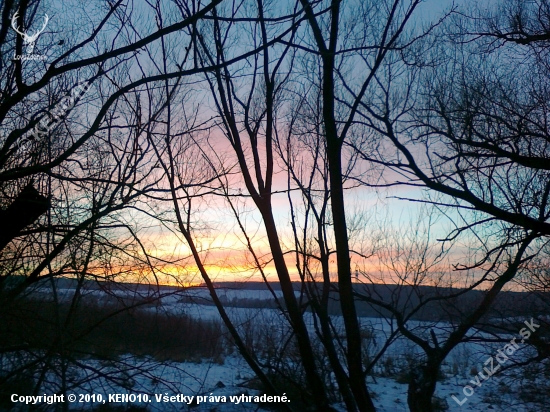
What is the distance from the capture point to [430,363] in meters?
6.11

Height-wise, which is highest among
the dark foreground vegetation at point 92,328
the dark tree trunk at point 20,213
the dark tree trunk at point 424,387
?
the dark tree trunk at point 20,213

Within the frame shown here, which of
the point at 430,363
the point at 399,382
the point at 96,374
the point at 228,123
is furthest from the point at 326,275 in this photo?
the point at 399,382

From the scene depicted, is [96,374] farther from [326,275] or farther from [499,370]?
[499,370]

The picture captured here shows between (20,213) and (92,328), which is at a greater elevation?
(20,213)

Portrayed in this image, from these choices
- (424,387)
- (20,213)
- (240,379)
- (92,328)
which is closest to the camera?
(20,213)

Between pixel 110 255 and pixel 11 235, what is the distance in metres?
0.88

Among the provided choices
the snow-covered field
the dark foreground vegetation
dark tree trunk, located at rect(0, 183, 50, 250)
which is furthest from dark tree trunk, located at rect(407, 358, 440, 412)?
dark tree trunk, located at rect(0, 183, 50, 250)

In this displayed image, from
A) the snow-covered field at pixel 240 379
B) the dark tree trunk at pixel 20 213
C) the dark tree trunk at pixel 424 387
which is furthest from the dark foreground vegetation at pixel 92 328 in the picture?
the dark tree trunk at pixel 424 387

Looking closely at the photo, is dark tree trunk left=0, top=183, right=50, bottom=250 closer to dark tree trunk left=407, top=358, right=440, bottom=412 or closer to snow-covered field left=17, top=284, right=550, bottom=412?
snow-covered field left=17, top=284, right=550, bottom=412

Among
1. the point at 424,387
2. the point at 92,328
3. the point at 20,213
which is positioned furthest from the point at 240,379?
the point at 20,213

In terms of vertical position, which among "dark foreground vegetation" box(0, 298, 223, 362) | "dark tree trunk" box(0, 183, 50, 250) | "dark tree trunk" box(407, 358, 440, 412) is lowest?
"dark tree trunk" box(407, 358, 440, 412)

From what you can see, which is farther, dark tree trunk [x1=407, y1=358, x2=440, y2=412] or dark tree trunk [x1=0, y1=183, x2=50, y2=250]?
dark tree trunk [x1=407, y1=358, x2=440, y2=412]

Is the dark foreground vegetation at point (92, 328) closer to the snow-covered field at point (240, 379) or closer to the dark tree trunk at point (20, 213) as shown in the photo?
the snow-covered field at point (240, 379)

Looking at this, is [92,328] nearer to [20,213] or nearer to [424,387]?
[20,213]
